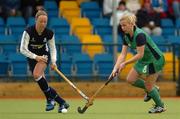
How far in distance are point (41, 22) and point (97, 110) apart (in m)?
2.03

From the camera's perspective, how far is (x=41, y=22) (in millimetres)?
11398

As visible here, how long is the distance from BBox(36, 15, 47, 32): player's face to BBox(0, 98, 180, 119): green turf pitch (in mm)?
1315

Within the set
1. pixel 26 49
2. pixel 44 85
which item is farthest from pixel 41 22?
pixel 44 85

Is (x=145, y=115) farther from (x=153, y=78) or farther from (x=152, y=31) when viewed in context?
(x=152, y=31)

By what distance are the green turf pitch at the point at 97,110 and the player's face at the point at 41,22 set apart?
1.31 meters

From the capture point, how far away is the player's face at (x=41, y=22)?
1132cm

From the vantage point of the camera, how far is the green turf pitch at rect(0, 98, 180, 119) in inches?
445

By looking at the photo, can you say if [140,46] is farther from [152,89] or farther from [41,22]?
[41,22]

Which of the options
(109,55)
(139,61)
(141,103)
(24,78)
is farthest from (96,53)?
(139,61)

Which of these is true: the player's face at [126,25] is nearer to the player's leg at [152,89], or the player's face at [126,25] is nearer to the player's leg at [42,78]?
the player's leg at [152,89]

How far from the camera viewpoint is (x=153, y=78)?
462 inches

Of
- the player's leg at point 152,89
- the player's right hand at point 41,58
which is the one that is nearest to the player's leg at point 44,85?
the player's right hand at point 41,58

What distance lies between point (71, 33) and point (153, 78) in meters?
6.68

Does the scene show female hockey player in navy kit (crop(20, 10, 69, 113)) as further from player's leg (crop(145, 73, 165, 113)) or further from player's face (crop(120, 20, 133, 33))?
player's leg (crop(145, 73, 165, 113))
